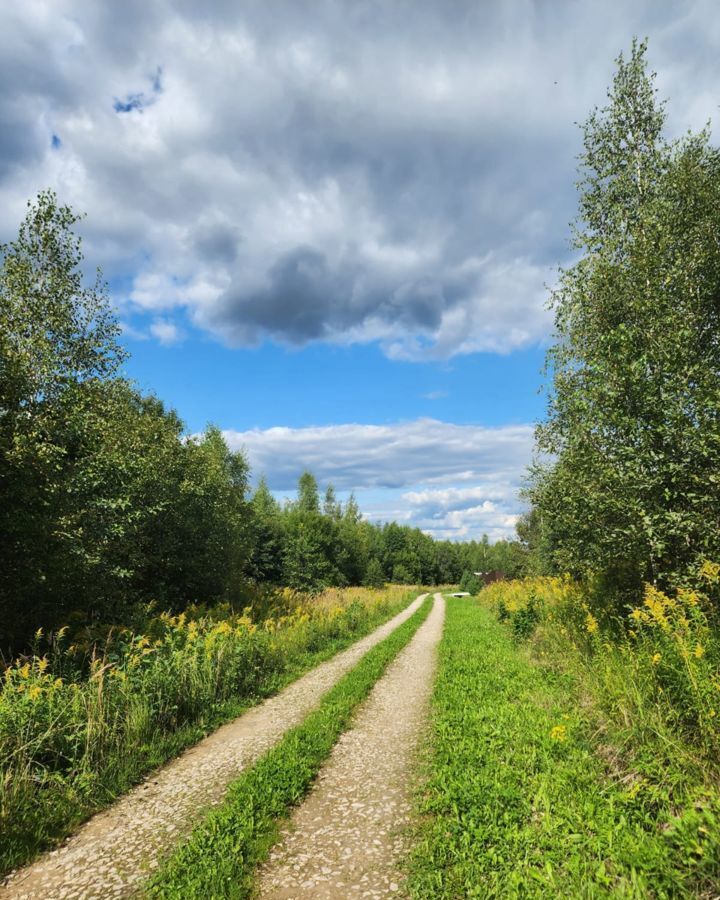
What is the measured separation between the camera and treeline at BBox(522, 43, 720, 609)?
727cm

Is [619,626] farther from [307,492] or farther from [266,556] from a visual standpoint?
[307,492]

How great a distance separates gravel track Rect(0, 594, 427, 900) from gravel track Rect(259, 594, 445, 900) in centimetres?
107

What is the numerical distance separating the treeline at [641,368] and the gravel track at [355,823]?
4.81 m

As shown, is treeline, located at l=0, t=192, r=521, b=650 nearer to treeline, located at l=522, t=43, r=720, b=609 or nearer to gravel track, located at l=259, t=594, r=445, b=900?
gravel track, located at l=259, t=594, r=445, b=900

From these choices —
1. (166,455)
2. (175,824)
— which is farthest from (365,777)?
(166,455)

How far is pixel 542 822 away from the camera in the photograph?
4168 millimetres

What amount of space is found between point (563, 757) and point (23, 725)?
6.36 m

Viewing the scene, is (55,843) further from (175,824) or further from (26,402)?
(26,402)

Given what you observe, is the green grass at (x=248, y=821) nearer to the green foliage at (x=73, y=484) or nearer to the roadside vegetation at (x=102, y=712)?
the roadside vegetation at (x=102, y=712)

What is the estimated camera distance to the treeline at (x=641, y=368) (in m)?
7.27

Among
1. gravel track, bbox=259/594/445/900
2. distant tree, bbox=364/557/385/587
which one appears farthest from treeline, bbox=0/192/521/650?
distant tree, bbox=364/557/385/587

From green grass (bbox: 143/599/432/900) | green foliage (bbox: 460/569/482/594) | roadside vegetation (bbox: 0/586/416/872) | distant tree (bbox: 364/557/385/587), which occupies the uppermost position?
roadside vegetation (bbox: 0/586/416/872)

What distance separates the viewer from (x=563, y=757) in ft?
17.7

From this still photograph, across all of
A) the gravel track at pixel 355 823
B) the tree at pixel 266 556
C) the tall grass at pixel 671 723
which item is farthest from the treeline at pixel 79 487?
the tree at pixel 266 556
